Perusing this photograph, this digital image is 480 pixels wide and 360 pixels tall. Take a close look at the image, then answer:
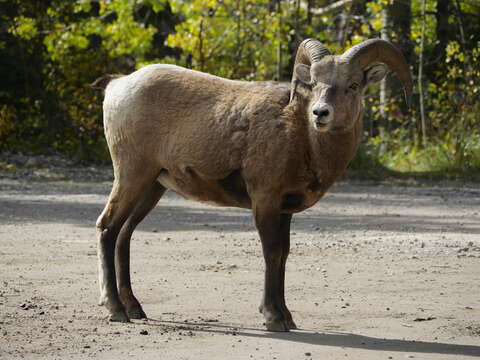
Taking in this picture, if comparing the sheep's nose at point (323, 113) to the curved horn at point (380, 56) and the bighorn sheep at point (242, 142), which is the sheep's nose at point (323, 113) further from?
the curved horn at point (380, 56)

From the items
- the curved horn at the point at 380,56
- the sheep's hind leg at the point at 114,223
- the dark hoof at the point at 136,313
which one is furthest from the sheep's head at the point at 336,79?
the dark hoof at the point at 136,313

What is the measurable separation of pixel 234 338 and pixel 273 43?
16.4 metres

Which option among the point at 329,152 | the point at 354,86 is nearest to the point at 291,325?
the point at 329,152

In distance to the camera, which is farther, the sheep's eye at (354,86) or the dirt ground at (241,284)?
the sheep's eye at (354,86)

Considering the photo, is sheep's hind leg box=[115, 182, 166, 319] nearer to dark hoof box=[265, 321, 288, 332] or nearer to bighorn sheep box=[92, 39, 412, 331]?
bighorn sheep box=[92, 39, 412, 331]

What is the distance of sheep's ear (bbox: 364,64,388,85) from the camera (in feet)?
23.8

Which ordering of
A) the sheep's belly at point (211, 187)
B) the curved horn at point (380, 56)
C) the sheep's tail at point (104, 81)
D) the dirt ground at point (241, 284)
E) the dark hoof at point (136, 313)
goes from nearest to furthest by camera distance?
the dirt ground at point (241, 284) → the curved horn at point (380, 56) → the sheep's belly at point (211, 187) → the dark hoof at point (136, 313) → the sheep's tail at point (104, 81)

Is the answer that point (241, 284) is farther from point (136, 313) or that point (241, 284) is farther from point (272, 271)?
point (272, 271)

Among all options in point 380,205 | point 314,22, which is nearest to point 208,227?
point 380,205

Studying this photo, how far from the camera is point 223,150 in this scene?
740 centimetres

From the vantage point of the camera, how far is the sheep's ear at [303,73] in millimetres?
7234

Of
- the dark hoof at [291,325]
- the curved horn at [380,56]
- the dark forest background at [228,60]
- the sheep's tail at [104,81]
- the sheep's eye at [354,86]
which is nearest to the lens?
the sheep's eye at [354,86]

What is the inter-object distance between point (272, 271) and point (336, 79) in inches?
63.3

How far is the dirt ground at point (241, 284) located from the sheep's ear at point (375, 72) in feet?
6.63
